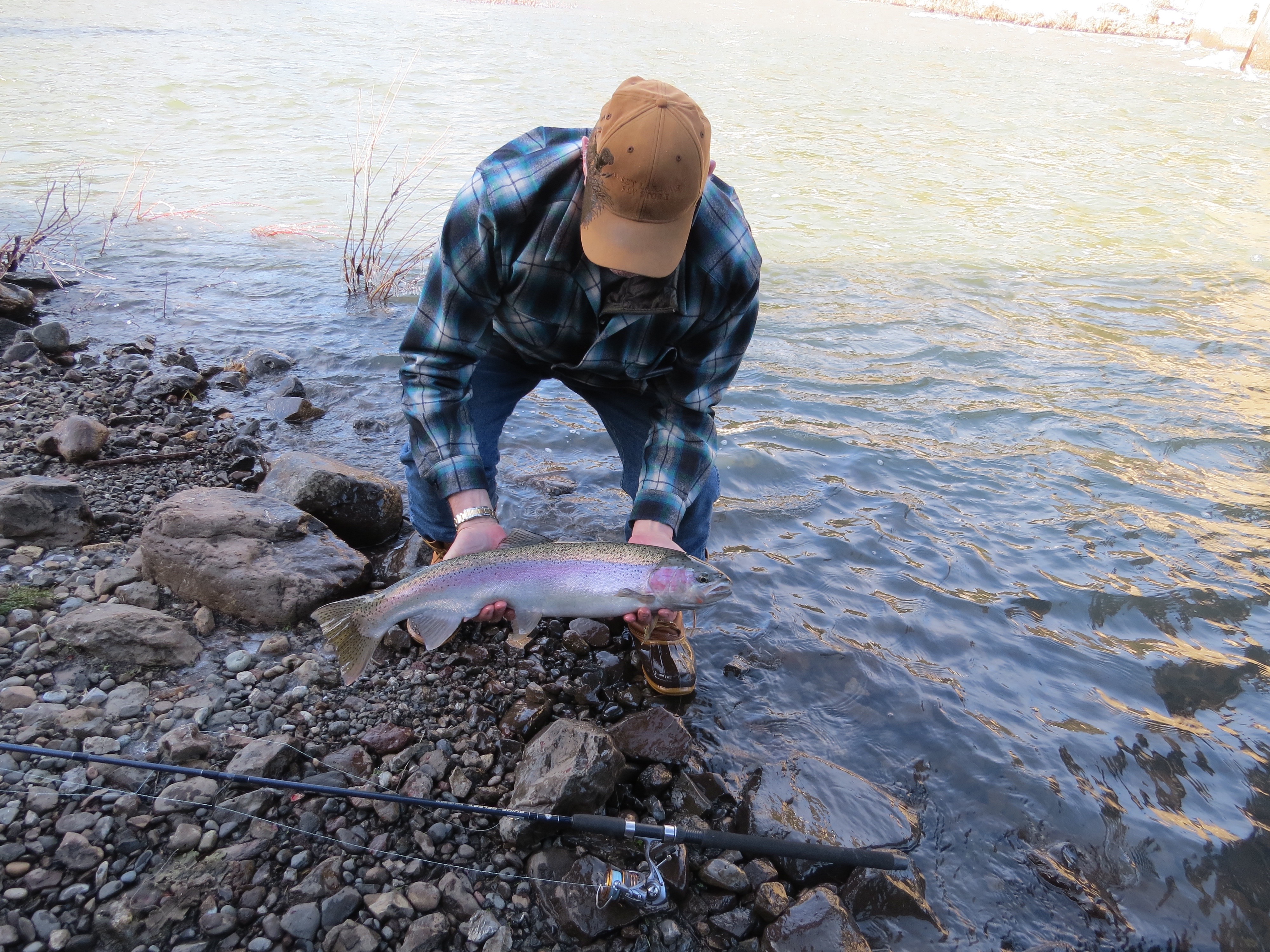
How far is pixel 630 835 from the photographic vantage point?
9.27 ft

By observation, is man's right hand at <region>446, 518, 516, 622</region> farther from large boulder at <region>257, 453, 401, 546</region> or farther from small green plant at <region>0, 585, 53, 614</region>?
small green plant at <region>0, 585, 53, 614</region>

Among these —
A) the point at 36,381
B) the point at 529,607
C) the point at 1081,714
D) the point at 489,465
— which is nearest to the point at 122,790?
the point at 529,607

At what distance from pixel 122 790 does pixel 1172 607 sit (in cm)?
536

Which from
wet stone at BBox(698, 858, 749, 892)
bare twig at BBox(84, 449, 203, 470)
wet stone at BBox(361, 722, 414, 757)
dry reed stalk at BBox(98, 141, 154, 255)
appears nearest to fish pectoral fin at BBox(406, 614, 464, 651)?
wet stone at BBox(361, 722, 414, 757)

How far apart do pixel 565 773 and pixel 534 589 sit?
0.74 m

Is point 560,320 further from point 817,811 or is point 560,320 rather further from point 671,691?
point 817,811

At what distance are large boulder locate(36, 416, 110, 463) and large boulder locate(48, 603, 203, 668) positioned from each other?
1796 mm

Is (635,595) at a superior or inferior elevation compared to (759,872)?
superior

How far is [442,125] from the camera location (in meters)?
17.2

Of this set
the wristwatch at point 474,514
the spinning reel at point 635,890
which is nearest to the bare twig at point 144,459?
the wristwatch at point 474,514

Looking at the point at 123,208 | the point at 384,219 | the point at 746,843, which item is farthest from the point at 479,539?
the point at 123,208

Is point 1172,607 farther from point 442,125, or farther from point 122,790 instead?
point 442,125

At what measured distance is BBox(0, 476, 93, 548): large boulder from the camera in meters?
4.01

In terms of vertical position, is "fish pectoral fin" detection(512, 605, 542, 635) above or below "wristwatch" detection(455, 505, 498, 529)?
below
